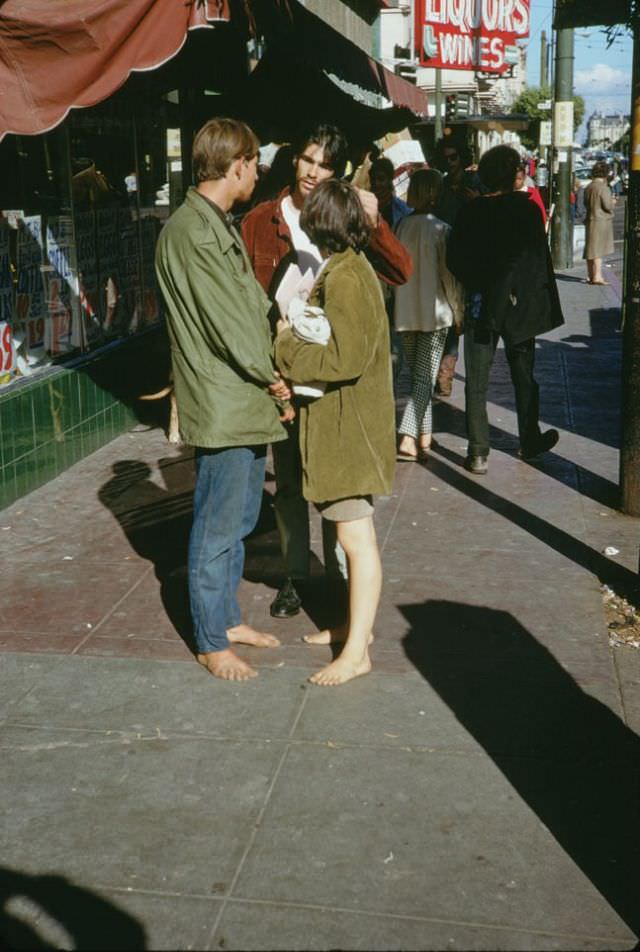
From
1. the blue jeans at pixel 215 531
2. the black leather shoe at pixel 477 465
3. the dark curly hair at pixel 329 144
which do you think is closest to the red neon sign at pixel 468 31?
the black leather shoe at pixel 477 465

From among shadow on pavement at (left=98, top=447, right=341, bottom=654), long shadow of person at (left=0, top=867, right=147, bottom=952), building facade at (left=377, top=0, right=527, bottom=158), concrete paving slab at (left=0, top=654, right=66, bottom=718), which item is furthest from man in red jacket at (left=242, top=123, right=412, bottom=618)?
building facade at (left=377, top=0, right=527, bottom=158)

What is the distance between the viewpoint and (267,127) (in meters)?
9.72

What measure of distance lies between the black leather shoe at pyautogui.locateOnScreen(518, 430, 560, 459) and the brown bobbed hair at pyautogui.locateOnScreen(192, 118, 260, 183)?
13.1ft

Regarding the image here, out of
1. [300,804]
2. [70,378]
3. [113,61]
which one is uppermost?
[113,61]

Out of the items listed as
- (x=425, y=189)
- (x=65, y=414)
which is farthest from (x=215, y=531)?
(x=425, y=189)

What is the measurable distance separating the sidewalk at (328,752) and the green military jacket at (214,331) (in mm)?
1015

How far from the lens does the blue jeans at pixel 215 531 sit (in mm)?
4504

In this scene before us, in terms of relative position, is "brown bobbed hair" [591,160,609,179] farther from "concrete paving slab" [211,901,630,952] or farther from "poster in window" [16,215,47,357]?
"concrete paving slab" [211,901,630,952]

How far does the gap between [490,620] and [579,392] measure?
17.3 ft

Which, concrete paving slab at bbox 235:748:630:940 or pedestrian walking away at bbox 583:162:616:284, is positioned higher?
pedestrian walking away at bbox 583:162:616:284

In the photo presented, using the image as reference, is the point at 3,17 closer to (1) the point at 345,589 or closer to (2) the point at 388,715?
(1) the point at 345,589

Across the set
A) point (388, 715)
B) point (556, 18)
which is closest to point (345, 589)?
point (388, 715)

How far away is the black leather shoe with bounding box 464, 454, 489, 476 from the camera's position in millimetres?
7660

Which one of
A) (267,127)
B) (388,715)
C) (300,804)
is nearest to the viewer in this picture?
(300,804)
